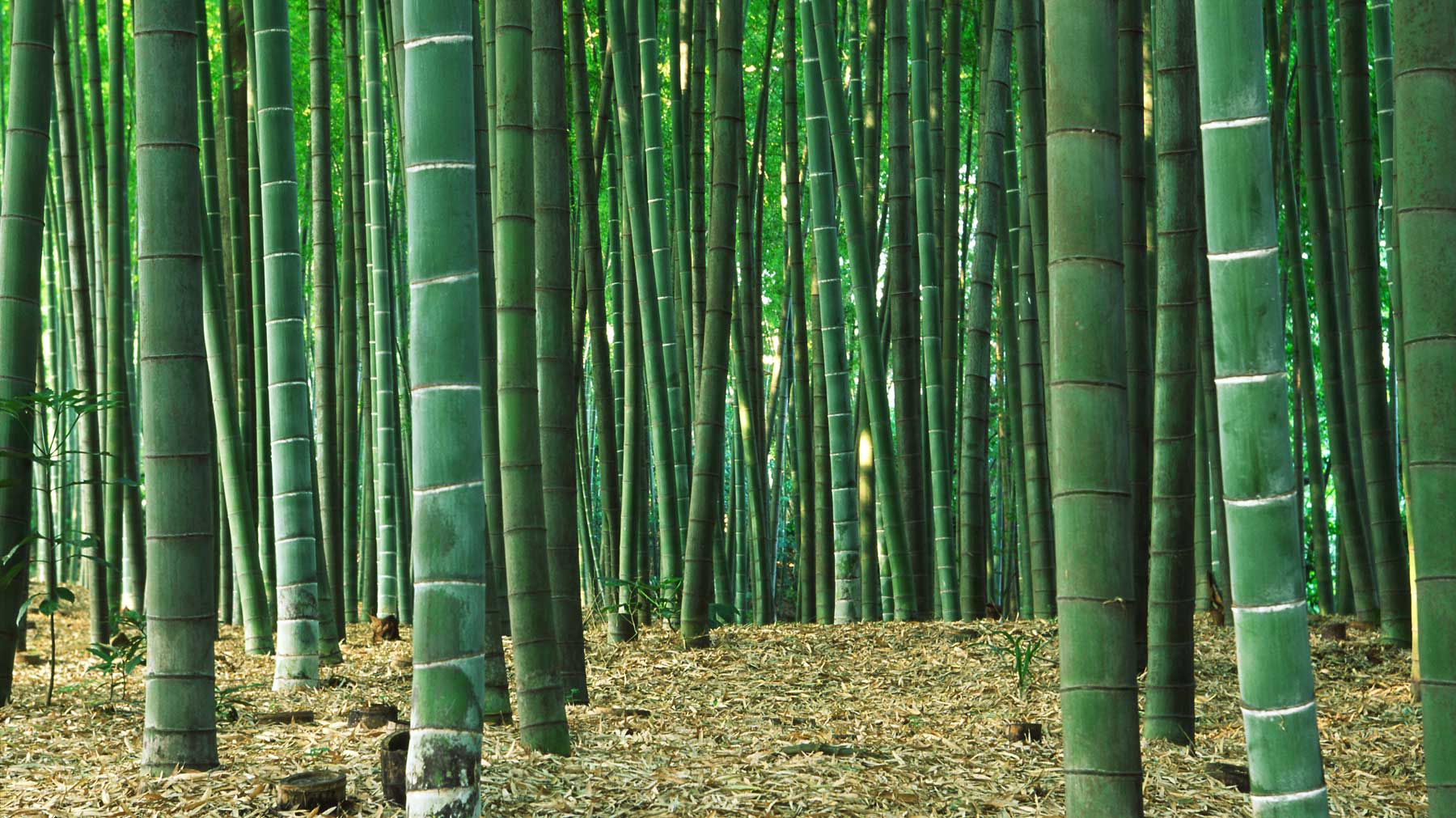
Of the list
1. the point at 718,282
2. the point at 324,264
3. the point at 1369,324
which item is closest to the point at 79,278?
the point at 324,264

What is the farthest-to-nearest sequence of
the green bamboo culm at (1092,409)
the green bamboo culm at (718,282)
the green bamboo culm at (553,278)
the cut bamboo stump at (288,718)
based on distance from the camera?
the green bamboo culm at (718,282)
the cut bamboo stump at (288,718)
the green bamboo culm at (553,278)
the green bamboo culm at (1092,409)

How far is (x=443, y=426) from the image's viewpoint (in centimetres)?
199

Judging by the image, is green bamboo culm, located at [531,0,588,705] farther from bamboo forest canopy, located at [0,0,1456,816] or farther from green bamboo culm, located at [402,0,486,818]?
green bamboo culm, located at [402,0,486,818]

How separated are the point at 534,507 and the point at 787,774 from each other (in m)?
0.75

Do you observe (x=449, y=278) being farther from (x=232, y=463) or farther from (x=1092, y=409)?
(x=232, y=463)

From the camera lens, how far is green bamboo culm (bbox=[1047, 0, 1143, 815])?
73.4 inches

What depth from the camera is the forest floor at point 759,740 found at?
7.88 ft

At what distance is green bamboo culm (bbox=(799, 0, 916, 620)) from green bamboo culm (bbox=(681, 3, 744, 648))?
Answer: 2.27ft

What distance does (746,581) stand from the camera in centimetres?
903

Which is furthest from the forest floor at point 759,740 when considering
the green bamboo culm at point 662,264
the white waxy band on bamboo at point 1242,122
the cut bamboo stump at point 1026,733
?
the white waxy band on bamboo at point 1242,122

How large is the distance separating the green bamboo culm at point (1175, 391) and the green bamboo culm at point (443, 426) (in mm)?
1507

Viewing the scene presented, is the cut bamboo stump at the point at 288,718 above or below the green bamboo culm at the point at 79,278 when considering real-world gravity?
below

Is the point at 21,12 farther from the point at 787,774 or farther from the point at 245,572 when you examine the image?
the point at 787,774

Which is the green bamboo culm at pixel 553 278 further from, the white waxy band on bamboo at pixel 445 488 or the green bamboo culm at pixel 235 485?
the green bamboo culm at pixel 235 485
